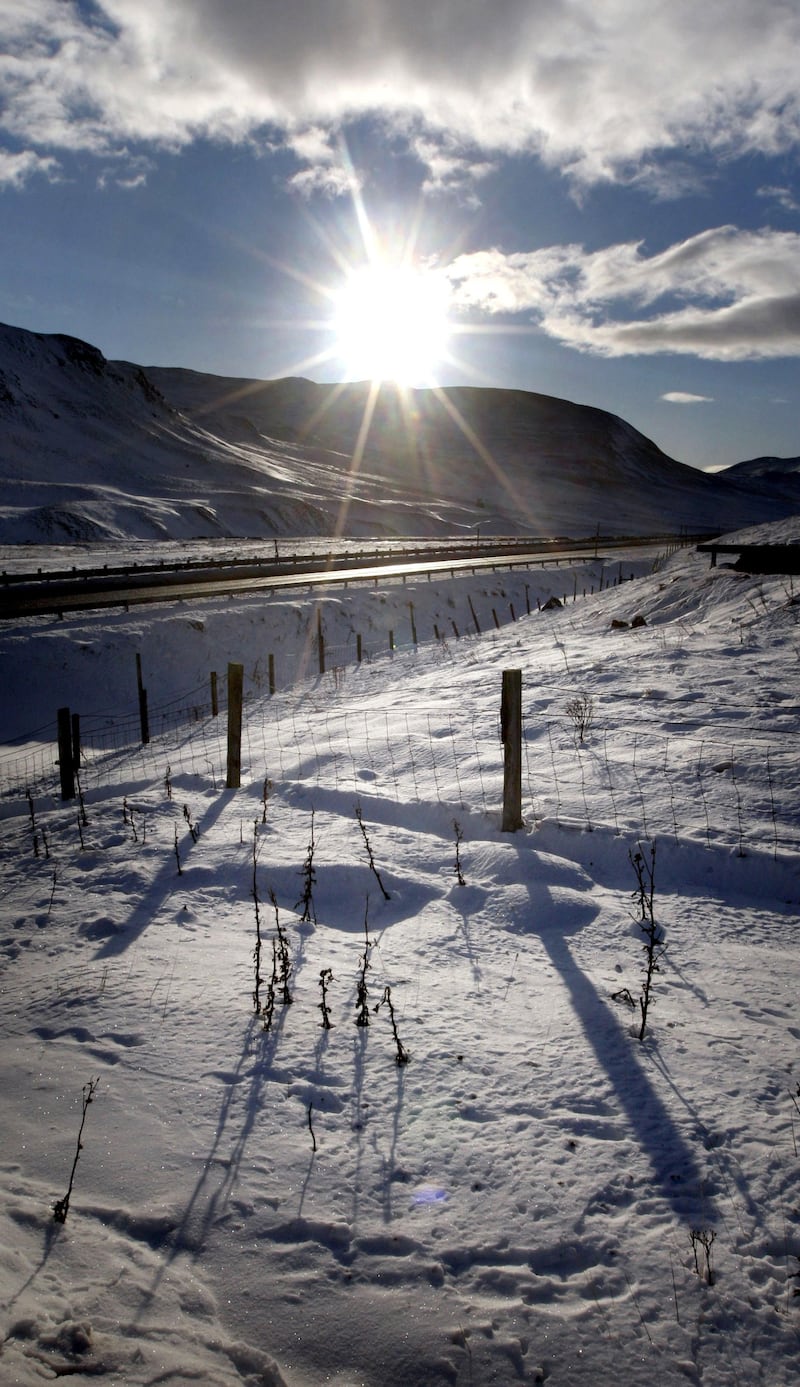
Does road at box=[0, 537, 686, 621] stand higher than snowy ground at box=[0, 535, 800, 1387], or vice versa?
road at box=[0, 537, 686, 621]

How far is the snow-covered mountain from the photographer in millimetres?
69188

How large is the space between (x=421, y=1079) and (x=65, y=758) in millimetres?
8535

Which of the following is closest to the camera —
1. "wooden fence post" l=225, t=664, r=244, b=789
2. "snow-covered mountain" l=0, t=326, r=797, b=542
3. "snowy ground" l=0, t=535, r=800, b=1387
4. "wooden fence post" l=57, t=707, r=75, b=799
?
"snowy ground" l=0, t=535, r=800, b=1387

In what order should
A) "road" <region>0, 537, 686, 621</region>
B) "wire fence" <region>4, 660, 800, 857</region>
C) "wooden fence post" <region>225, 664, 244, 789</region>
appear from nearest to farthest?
"wire fence" <region>4, 660, 800, 857</region> → "wooden fence post" <region>225, 664, 244, 789</region> → "road" <region>0, 537, 686, 621</region>

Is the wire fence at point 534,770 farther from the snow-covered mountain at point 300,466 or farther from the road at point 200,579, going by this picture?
the snow-covered mountain at point 300,466

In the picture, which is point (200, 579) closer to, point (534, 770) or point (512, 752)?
point (534, 770)

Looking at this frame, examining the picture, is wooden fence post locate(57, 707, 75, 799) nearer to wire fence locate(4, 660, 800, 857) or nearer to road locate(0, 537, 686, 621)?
wire fence locate(4, 660, 800, 857)

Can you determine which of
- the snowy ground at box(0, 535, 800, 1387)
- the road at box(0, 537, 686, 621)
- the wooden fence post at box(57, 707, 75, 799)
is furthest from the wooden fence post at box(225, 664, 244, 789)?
the road at box(0, 537, 686, 621)

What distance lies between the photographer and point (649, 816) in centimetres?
736

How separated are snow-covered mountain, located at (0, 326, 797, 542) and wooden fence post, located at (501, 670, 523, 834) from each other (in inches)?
2063

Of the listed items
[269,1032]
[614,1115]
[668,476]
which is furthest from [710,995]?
[668,476]

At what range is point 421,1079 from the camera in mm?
4145

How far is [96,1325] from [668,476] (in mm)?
198133

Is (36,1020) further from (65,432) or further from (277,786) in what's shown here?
(65,432)
